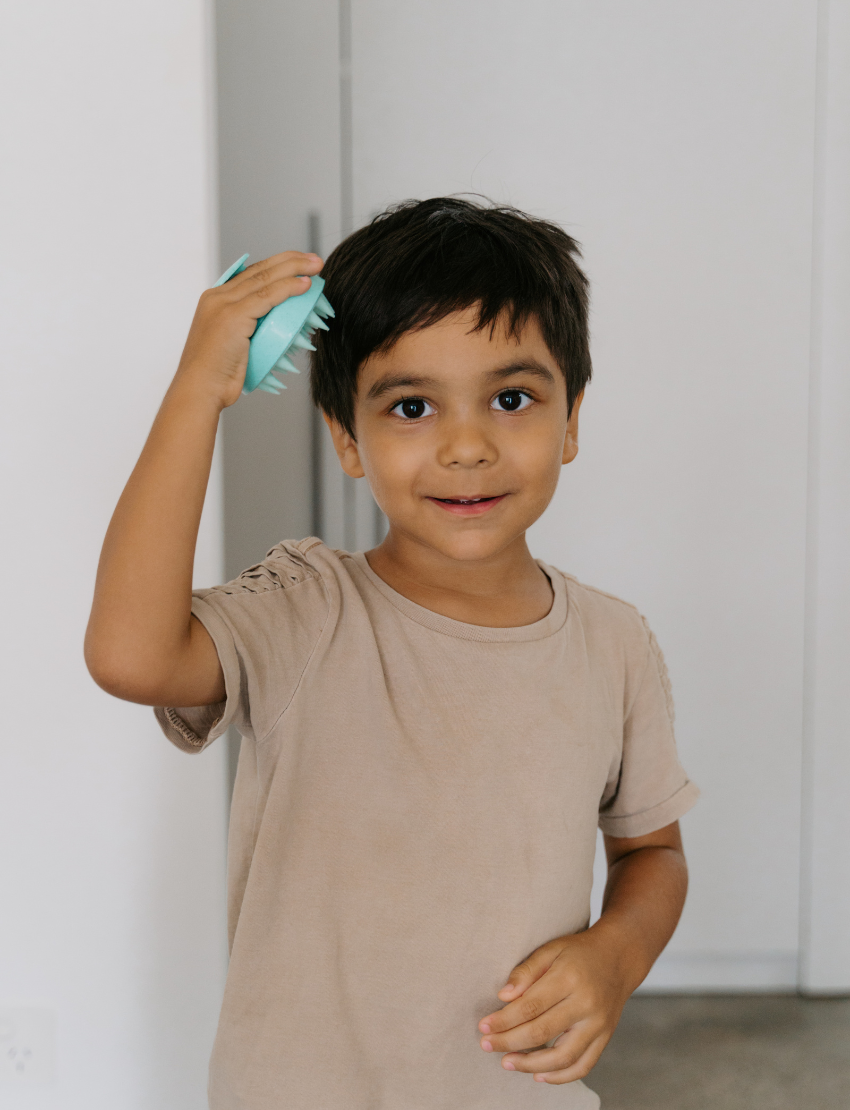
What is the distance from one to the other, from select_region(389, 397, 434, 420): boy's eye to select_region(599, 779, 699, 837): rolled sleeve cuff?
367mm

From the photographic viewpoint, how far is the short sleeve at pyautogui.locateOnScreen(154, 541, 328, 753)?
1.87ft

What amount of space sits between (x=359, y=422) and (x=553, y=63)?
3.20ft

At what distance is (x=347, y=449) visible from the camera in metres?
0.71

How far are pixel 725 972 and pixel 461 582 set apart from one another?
3.87ft

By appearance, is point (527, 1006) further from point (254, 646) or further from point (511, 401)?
point (511, 401)

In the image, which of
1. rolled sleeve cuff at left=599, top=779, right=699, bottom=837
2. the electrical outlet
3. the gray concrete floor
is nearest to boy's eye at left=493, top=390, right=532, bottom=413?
rolled sleeve cuff at left=599, top=779, right=699, bottom=837

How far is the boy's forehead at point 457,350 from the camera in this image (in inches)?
24.0

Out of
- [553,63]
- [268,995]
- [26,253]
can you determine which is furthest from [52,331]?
[553,63]

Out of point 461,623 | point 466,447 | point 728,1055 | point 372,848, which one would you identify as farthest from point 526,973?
point 728,1055

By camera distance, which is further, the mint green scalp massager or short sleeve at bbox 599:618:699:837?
short sleeve at bbox 599:618:699:837

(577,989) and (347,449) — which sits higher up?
(347,449)

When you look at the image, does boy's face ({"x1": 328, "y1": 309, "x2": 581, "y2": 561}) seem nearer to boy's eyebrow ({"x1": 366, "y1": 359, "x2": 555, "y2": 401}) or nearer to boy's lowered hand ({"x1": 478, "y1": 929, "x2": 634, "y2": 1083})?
boy's eyebrow ({"x1": 366, "y1": 359, "x2": 555, "y2": 401})

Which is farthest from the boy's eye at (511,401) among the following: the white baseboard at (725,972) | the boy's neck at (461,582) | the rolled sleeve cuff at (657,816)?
the white baseboard at (725,972)

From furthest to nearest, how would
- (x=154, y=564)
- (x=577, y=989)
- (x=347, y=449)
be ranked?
(x=347, y=449), (x=577, y=989), (x=154, y=564)
